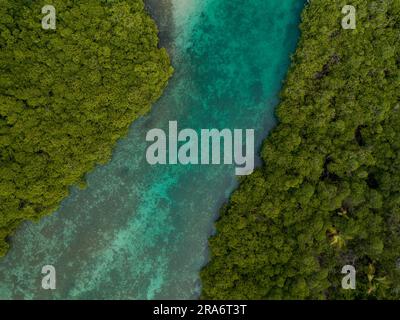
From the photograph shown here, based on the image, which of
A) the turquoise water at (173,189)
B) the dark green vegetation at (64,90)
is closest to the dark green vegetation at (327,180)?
the turquoise water at (173,189)

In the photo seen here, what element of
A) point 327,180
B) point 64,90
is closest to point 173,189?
point 64,90

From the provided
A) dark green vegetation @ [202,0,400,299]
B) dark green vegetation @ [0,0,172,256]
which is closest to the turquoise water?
dark green vegetation @ [0,0,172,256]

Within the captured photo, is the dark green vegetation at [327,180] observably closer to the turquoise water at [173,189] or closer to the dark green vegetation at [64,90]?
the turquoise water at [173,189]

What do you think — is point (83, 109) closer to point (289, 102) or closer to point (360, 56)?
point (289, 102)
